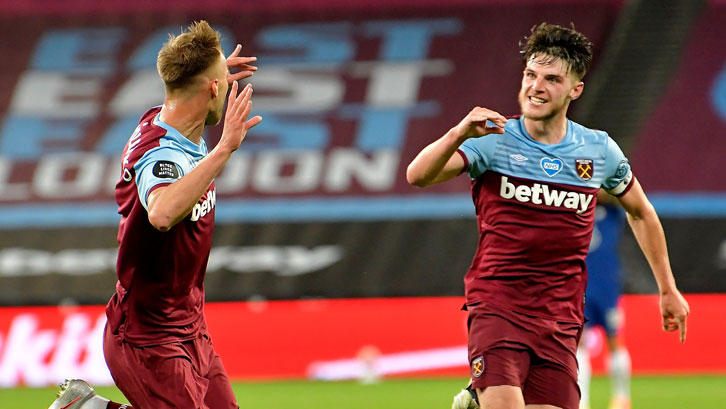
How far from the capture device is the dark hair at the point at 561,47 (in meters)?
5.11

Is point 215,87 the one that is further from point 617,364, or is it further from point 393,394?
point 393,394

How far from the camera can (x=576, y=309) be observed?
5.15 meters

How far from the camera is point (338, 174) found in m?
13.1

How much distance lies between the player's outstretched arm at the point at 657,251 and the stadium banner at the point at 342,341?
5.63m

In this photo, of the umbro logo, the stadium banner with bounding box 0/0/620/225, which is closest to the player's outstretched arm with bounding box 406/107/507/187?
the umbro logo

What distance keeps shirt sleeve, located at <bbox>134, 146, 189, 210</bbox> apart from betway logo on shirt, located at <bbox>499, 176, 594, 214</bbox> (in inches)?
61.6

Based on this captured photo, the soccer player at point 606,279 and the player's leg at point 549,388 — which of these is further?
the soccer player at point 606,279

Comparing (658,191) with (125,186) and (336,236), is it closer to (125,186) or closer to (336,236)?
(336,236)

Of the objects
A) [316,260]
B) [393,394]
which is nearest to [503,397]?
[393,394]

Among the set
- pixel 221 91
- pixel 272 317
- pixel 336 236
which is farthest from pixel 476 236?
pixel 221 91

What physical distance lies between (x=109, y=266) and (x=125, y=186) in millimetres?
7961

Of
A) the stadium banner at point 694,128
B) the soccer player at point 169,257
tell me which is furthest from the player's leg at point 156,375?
the stadium banner at point 694,128

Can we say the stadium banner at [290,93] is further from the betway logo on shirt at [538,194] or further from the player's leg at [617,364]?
the betway logo on shirt at [538,194]

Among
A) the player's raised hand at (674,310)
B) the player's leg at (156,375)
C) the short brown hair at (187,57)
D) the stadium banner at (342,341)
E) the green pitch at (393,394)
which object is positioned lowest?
the green pitch at (393,394)
